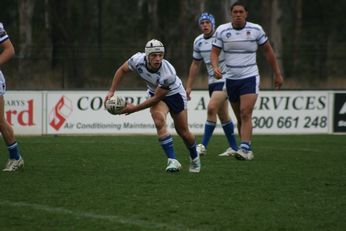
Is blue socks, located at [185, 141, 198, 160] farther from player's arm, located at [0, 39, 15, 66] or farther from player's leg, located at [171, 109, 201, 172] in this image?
player's arm, located at [0, 39, 15, 66]

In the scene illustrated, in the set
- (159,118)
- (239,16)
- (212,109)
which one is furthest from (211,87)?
(159,118)

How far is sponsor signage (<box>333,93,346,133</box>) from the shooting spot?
19203mm

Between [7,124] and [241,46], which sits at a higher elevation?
[241,46]

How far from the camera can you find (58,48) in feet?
84.6

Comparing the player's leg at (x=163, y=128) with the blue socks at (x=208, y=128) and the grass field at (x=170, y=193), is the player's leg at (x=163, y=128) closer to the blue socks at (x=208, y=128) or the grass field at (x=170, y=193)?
the grass field at (x=170, y=193)

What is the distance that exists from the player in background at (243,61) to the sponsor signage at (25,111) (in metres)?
8.14

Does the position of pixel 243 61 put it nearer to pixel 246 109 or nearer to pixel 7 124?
pixel 246 109

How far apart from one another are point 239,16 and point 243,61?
0.65 m

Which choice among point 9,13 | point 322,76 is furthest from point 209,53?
point 9,13

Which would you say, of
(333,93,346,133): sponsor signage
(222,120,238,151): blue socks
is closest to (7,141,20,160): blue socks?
(222,120,238,151): blue socks

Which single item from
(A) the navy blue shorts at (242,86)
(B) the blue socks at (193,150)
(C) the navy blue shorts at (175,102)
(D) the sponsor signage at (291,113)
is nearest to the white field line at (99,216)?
(C) the navy blue shorts at (175,102)

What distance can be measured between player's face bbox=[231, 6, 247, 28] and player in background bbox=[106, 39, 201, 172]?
2151 millimetres

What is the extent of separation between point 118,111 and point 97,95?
10.0 m

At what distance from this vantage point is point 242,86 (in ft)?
37.5
